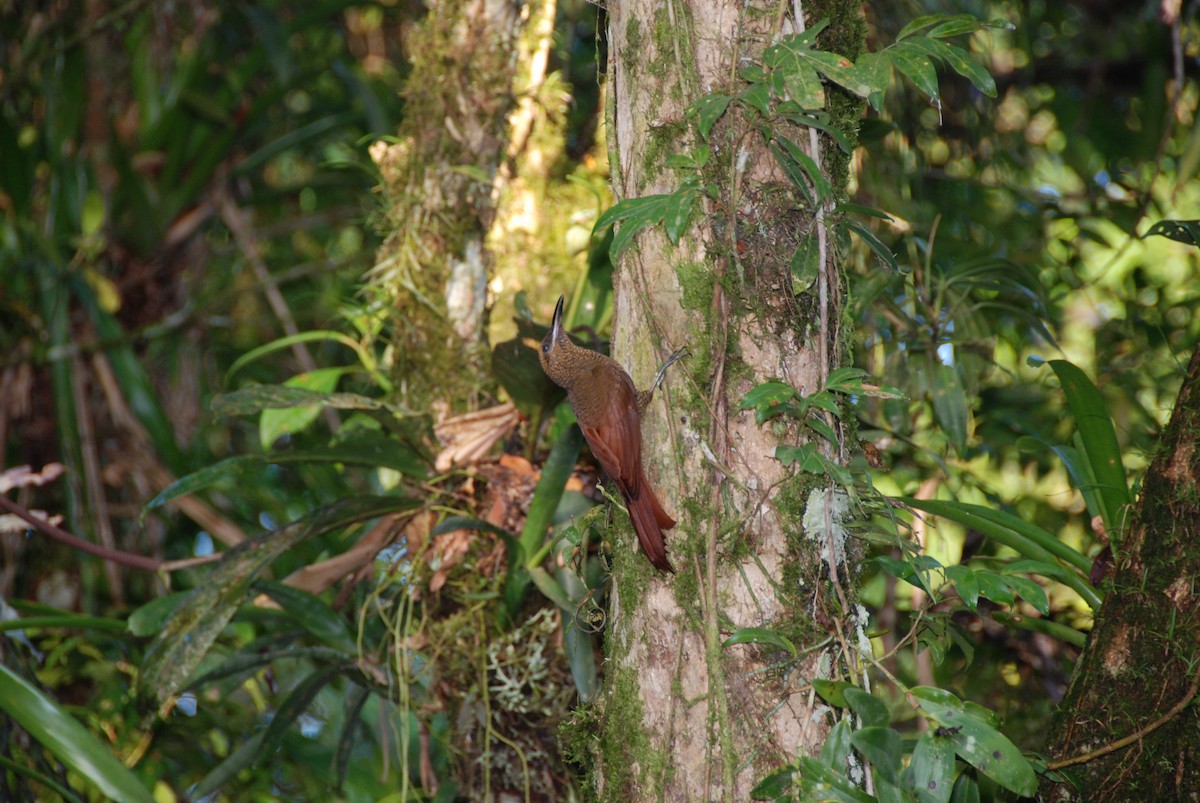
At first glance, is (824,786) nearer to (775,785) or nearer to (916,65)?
(775,785)

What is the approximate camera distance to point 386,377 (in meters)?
2.73

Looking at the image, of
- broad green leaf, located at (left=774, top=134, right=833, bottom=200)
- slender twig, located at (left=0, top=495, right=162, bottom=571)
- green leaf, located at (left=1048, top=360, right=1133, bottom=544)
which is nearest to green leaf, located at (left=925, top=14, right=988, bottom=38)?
broad green leaf, located at (left=774, top=134, right=833, bottom=200)

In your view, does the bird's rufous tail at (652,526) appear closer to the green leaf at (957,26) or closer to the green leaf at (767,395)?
the green leaf at (767,395)

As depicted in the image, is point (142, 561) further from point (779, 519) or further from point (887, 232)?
point (887, 232)

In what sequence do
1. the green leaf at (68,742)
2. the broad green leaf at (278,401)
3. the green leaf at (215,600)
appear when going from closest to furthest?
the green leaf at (68,742) < the green leaf at (215,600) < the broad green leaf at (278,401)

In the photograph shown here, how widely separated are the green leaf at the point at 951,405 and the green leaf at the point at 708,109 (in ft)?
4.14

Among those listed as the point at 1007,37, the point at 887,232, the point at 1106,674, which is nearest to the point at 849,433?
the point at 1106,674

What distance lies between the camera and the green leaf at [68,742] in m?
1.94

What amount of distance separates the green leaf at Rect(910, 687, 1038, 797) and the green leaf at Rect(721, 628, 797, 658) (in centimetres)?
16

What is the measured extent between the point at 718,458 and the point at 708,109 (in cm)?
46

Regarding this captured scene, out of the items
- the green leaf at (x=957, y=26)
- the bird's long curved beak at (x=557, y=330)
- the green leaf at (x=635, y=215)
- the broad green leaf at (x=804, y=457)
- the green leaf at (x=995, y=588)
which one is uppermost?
the green leaf at (x=957, y=26)

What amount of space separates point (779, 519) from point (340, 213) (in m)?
3.41

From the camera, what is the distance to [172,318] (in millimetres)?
3828

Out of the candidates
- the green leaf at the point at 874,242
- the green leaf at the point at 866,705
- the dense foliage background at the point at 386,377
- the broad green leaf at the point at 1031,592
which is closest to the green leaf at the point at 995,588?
the broad green leaf at the point at 1031,592
